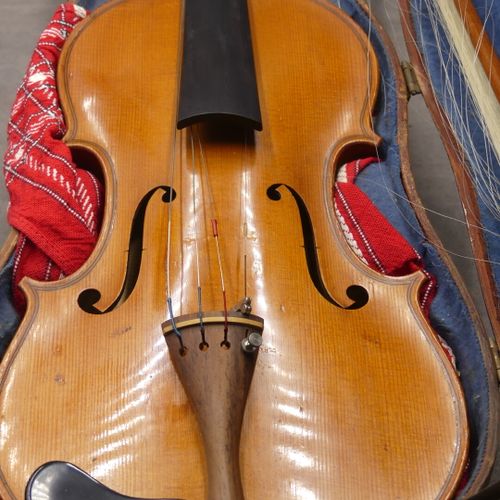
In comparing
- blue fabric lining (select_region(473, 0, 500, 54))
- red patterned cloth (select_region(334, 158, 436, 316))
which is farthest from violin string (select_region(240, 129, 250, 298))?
blue fabric lining (select_region(473, 0, 500, 54))

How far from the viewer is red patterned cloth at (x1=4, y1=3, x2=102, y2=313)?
1070 mm

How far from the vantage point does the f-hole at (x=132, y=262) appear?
0.93 meters

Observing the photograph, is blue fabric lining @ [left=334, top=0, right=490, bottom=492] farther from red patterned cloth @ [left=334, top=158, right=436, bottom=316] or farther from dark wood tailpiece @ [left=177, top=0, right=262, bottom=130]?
dark wood tailpiece @ [left=177, top=0, right=262, bottom=130]

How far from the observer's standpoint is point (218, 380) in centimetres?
79

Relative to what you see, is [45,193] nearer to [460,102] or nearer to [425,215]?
[425,215]

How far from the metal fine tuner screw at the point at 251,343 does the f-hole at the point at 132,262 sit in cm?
21

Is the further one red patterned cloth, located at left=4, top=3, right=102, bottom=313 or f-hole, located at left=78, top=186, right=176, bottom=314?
red patterned cloth, located at left=4, top=3, right=102, bottom=313

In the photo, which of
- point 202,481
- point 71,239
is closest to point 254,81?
point 71,239

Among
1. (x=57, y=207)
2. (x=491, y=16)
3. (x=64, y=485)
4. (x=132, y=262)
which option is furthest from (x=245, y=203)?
(x=491, y=16)

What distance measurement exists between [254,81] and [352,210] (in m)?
0.29

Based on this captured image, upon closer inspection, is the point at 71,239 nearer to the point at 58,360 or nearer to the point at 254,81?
the point at 58,360

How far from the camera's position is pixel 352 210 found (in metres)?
1.16

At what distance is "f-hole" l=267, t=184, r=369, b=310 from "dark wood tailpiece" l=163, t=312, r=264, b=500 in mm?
151

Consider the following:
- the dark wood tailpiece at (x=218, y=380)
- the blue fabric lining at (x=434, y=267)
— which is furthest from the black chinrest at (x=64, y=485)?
the blue fabric lining at (x=434, y=267)
